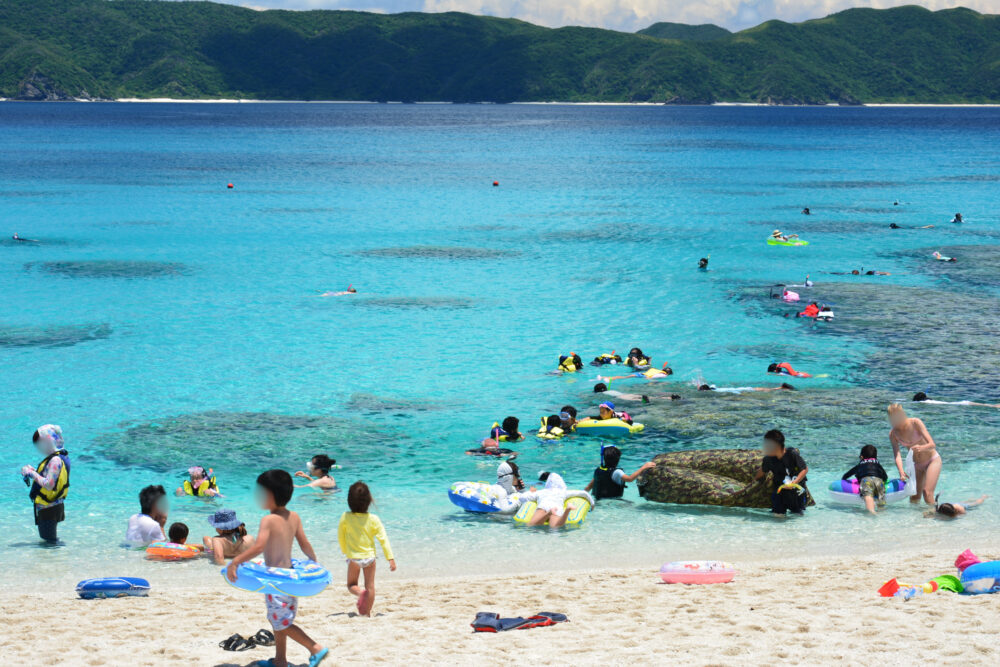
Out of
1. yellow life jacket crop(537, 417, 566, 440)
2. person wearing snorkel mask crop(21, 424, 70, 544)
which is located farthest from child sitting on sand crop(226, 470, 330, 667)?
yellow life jacket crop(537, 417, 566, 440)

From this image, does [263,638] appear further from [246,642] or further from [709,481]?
[709,481]

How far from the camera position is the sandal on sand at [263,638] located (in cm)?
1176

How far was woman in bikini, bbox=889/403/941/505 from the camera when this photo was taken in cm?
1828

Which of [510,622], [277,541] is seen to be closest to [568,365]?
[510,622]

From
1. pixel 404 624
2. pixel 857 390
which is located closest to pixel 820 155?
pixel 857 390

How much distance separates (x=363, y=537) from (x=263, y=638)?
1823 mm

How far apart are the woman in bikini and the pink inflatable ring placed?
18.5 feet

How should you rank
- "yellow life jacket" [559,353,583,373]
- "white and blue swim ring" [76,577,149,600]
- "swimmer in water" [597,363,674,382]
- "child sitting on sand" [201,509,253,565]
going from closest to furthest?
"white and blue swim ring" [76,577,149,600] < "child sitting on sand" [201,509,253,565] < "swimmer in water" [597,363,674,382] < "yellow life jacket" [559,353,583,373]

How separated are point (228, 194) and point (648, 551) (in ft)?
217

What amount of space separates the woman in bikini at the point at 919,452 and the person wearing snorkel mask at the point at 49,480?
564 inches

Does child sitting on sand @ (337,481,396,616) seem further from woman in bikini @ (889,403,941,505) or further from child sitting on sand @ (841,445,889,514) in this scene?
woman in bikini @ (889,403,941,505)

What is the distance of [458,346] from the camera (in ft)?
106

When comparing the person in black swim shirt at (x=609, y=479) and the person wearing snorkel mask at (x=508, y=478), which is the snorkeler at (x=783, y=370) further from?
the person wearing snorkel mask at (x=508, y=478)

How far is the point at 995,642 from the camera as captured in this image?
36.2 feet
